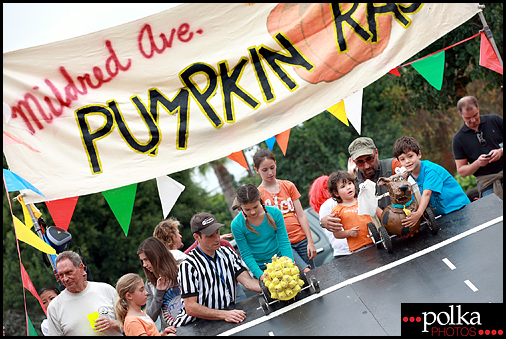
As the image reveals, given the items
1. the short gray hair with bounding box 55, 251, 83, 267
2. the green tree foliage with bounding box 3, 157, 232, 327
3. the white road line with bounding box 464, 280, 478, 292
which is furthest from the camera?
the green tree foliage with bounding box 3, 157, 232, 327

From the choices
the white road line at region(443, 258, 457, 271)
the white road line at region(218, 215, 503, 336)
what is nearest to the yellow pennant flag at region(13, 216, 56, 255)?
the white road line at region(218, 215, 503, 336)

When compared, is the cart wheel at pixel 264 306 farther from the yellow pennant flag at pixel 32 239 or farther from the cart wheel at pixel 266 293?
the yellow pennant flag at pixel 32 239

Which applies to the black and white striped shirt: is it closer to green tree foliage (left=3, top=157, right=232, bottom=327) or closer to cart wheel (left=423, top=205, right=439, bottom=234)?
cart wheel (left=423, top=205, right=439, bottom=234)

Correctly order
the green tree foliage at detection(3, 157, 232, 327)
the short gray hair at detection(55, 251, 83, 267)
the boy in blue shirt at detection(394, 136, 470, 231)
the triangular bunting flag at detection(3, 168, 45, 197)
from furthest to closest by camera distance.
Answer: the green tree foliage at detection(3, 157, 232, 327)
the boy in blue shirt at detection(394, 136, 470, 231)
the short gray hair at detection(55, 251, 83, 267)
the triangular bunting flag at detection(3, 168, 45, 197)

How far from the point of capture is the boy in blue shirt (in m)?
3.72

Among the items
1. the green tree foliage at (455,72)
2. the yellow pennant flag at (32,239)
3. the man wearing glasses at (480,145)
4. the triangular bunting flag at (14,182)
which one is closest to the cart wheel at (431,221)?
the man wearing glasses at (480,145)

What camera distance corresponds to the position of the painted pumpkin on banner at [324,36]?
12.0 ft

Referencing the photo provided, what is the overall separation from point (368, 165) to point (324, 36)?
1.12 meters

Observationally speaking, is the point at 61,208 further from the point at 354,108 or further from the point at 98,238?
the point at 98,238

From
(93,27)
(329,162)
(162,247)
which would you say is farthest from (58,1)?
(329,162)

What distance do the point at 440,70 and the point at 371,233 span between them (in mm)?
1512

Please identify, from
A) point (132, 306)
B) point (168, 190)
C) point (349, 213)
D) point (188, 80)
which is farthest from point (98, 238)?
point (349, 213)

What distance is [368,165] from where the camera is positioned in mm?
3902

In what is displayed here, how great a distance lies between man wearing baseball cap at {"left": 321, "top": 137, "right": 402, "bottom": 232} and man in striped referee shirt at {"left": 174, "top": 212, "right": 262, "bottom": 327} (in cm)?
82
